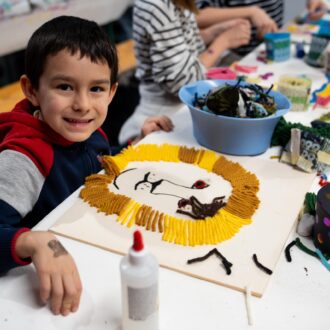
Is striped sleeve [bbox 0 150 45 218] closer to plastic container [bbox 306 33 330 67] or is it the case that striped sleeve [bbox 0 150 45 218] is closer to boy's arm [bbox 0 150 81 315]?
boy's arm [bbox 0 150 81 315]

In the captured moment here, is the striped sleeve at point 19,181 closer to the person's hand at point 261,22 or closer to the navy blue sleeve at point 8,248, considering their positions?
the navy blue sleeve at point 8,248

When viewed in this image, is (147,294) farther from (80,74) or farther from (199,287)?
(80,74)

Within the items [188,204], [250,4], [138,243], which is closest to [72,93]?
[188,204]

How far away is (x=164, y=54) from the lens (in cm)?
123

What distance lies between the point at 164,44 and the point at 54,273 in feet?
2.96

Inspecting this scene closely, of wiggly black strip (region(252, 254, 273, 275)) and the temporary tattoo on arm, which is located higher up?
the temporary tattoo on arm

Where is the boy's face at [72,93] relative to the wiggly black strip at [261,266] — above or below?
above

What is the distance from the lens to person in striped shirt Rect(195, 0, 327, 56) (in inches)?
67.2

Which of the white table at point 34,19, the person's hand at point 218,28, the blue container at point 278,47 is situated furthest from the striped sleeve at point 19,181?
the white table at point 34,19

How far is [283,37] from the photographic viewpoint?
1456 mm

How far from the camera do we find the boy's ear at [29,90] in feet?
2.46

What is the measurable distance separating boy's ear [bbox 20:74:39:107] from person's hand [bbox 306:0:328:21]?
1669mm

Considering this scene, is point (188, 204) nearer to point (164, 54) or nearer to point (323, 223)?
point (323, 223)

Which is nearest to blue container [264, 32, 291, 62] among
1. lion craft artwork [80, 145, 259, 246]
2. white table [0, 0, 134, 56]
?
lion craft artwork [80, 145, 259, 246]
